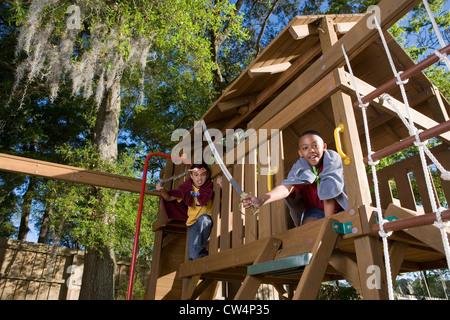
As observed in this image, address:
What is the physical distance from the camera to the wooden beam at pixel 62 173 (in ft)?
16.2

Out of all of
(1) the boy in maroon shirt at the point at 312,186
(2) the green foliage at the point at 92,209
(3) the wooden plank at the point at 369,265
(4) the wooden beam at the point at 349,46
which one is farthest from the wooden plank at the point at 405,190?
(2) the green foliage at the point at 92,209

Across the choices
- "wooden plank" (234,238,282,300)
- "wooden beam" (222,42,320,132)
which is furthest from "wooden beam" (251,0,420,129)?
"wooden plank" (234,238,282,300)

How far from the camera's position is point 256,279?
260cm

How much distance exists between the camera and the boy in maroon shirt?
2.68 meters

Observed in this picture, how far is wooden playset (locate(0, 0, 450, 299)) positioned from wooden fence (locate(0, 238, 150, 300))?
5.00 meters

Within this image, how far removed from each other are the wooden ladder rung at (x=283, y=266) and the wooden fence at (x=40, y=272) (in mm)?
7256

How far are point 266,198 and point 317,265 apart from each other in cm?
61

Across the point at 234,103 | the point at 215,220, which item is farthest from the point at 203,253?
the point at 234,103

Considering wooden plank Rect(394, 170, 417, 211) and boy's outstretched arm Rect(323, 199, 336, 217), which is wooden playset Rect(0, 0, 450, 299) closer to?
wooden plank Rect(394, 170, 417, 211)

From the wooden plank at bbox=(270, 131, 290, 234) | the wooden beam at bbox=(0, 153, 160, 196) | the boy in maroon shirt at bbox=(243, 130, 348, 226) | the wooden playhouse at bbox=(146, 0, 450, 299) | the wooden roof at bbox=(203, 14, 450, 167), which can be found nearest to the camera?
the wooden playhouse at bbox=(146, 0, 450, 299)

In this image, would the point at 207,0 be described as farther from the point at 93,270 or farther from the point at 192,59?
the point at 93,270

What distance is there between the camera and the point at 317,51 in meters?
3.82

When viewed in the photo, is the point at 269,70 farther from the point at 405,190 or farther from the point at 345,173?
the point at 405,190
